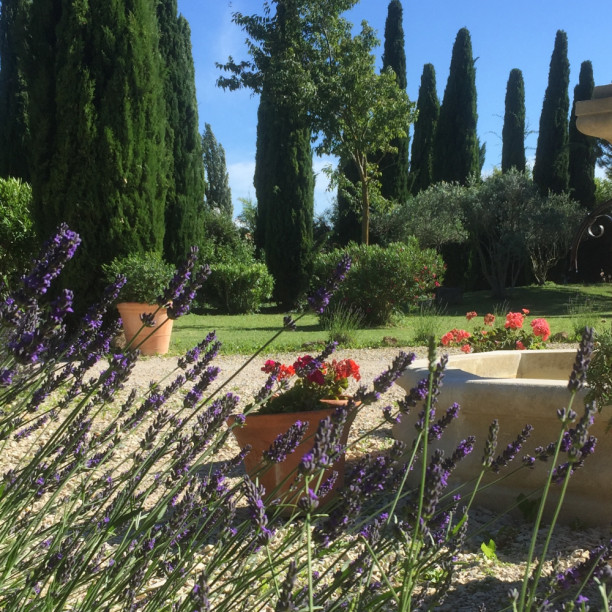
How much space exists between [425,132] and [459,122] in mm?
1813

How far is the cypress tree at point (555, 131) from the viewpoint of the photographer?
2208cm

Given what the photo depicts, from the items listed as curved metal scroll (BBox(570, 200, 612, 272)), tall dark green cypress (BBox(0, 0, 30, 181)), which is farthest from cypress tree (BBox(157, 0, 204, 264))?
curved metal scroll (BBox(570, 200, 612, 272))

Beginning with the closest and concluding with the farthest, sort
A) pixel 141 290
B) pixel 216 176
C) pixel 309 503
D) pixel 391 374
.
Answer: pixel 309 503, pixel 391 374, pixel 141 290, pixel 216 176

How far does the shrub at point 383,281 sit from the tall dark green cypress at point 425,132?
12.3 m

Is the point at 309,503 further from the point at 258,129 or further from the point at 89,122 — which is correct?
the point at 258,129

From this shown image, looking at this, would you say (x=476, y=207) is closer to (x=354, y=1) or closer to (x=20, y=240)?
(x=354, y=1)

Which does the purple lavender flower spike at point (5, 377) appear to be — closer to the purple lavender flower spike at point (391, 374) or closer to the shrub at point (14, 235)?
the purple lavender flower spike at point (391, 374)

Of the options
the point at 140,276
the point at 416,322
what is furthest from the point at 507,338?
the point at 140,276

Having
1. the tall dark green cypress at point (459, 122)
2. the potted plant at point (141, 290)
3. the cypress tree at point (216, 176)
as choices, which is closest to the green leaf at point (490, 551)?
the potted plant at point (141, 290)

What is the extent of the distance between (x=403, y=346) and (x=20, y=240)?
6145mm

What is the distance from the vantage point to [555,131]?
22.9 m

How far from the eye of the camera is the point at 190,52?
55.5 ft

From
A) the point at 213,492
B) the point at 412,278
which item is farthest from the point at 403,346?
the point at 213,492

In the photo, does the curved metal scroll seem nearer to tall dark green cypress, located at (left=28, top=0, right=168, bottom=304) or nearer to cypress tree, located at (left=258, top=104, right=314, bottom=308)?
tall dark green cypress, located at (left=28, top=0, right=168, bottom=304)
